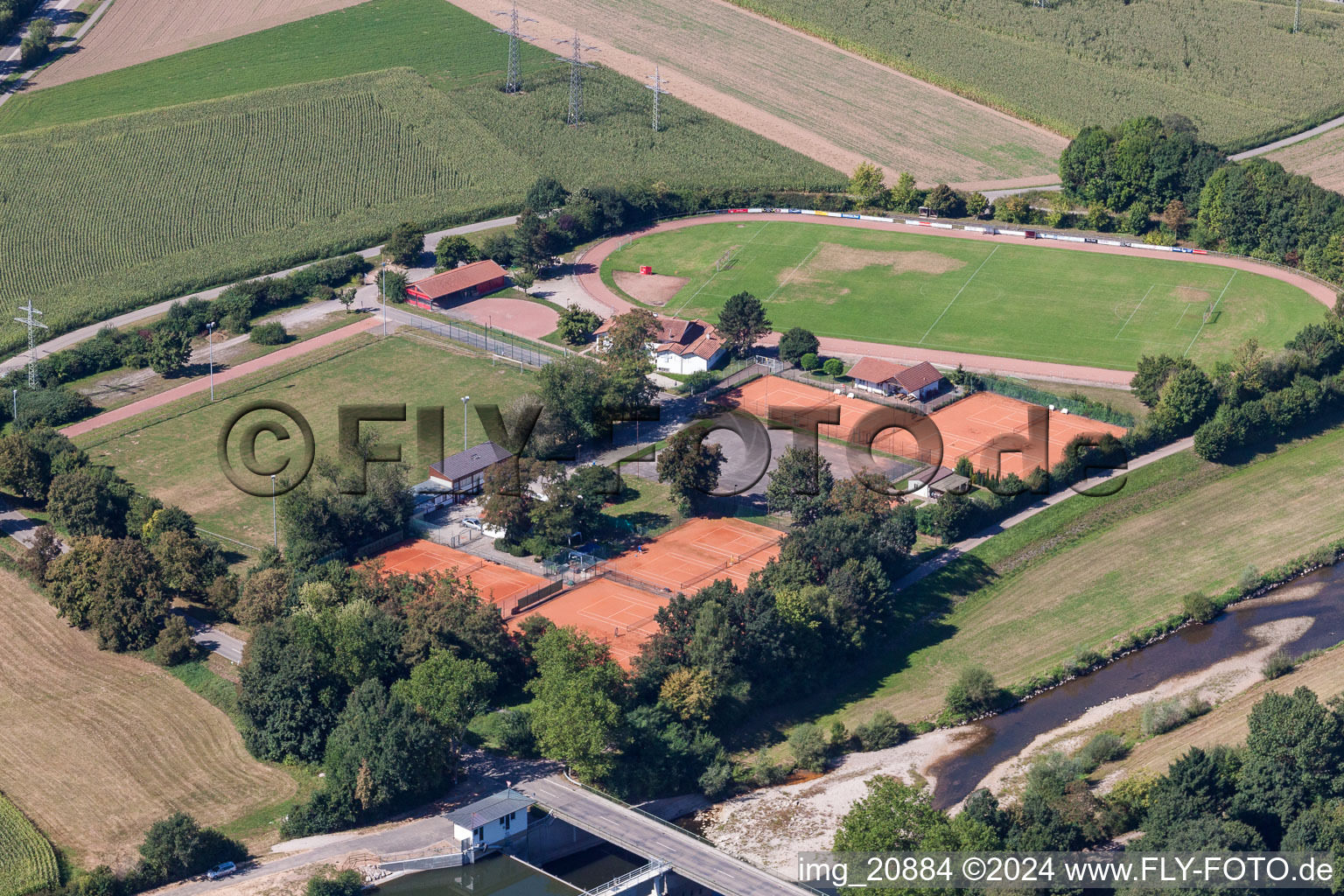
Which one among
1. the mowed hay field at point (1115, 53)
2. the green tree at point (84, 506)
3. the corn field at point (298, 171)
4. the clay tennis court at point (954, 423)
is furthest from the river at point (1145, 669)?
the mowed hay field at point (1115, 53)


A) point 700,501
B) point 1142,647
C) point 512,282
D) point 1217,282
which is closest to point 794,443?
point 700,501

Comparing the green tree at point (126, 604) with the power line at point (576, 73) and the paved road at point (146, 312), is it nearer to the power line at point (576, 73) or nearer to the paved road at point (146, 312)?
the paved road at point (146, 312)

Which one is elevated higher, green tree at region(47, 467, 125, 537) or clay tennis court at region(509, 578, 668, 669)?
green tree at region(47, 467, 125, 537)

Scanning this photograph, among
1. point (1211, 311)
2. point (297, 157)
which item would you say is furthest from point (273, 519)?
point (1211, 311)

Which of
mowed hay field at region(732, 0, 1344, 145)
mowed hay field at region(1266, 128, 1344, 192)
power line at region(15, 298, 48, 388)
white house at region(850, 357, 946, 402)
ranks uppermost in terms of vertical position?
mowed hay field at region(732, 0, 1344, 145)

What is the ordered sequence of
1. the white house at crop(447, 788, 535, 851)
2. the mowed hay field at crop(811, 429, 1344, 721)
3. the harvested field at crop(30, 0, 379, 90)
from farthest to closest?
the harvested field at crop(30, 0, 379, 90), the mowed hay field at crop(811, 429, 1344, 721), the white house at crop(447, 788, 535, 851)

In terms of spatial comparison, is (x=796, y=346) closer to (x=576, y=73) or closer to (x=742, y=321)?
(x=742, y=321)

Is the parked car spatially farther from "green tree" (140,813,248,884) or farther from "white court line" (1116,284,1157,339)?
"white court line" (1116,284,1157,339)

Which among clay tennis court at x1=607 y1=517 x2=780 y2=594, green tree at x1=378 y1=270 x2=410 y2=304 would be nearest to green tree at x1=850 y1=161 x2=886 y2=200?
green tree at x1=378 y1=270 x2=410 y2=304
